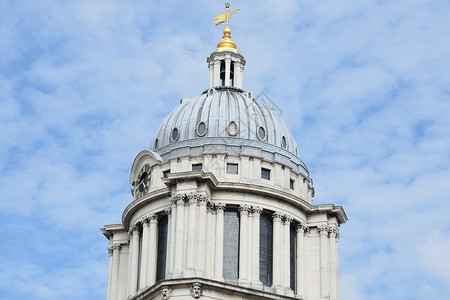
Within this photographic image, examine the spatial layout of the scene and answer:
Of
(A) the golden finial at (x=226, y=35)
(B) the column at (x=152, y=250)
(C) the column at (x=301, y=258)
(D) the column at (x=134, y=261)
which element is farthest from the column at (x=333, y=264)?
(A) the golden finial at (x=226, y=35)

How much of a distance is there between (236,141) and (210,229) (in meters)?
8.81

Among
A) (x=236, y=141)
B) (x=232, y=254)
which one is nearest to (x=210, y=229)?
(x=232, y=254)

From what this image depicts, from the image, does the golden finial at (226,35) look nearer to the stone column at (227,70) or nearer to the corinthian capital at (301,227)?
the stone column at (227,70)

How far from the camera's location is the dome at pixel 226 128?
285 feet

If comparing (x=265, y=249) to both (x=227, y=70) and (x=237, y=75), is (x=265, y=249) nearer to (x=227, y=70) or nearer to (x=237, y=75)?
(x=237, y=75)

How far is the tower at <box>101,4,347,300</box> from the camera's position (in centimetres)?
7950

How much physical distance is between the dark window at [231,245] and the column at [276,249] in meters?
2.81

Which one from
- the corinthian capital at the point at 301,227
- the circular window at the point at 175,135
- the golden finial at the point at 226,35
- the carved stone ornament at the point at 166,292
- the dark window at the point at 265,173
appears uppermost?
the golden finial at the point at 226,35

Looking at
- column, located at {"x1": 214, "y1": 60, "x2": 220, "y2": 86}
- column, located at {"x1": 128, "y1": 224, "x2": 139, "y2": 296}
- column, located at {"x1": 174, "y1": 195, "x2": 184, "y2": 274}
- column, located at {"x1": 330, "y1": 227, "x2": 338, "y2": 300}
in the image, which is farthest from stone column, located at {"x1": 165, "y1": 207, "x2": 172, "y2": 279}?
Result: column, located at {"x1": 214, "y1": 60, "x2": 220, "y2": 86}

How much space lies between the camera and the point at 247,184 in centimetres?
8275

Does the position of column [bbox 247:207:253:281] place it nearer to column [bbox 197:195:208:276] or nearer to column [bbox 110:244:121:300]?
column [bbox 197:195:208:276]

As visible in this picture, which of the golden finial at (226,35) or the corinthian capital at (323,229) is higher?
the golden finial at (226,35)

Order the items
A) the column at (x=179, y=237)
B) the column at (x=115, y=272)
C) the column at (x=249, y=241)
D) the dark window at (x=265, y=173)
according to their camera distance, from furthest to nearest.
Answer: the column at (x=115, y=272) → the dark window at (x=265, y=173) → the column at (x=249, y=241) → the column at (x=179, y=237)

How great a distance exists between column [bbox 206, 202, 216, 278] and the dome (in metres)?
6.15
